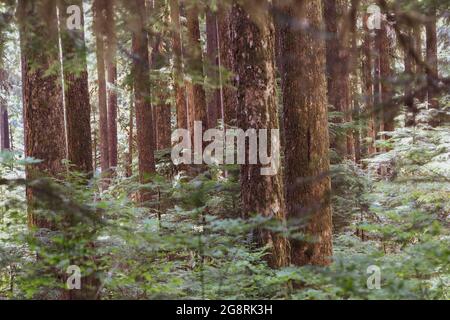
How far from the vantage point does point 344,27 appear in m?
4.11

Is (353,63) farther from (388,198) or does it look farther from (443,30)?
(443,30)

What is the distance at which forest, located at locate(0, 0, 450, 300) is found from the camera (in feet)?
14.1

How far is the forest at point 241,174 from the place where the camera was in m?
4.31

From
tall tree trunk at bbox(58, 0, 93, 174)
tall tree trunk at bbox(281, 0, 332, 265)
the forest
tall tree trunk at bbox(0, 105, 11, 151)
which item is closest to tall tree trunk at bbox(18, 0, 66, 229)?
the forest

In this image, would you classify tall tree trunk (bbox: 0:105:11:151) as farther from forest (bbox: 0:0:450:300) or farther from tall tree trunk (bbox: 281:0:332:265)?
tall tree trunk (bbox: 281:0:332:265)

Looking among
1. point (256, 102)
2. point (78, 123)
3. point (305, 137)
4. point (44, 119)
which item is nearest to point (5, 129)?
point (78, 123)

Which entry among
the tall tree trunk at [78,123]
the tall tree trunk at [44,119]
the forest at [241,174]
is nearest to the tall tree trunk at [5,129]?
the forest at [241,174]

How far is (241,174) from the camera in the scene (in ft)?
27.2

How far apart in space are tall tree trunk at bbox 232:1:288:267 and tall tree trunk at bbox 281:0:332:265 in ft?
2.67

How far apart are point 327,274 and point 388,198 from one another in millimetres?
8666

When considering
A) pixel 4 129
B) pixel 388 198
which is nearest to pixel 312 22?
pixel 388 198

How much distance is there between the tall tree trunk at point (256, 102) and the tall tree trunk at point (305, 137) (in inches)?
32.0

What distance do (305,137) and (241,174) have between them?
1431mm
